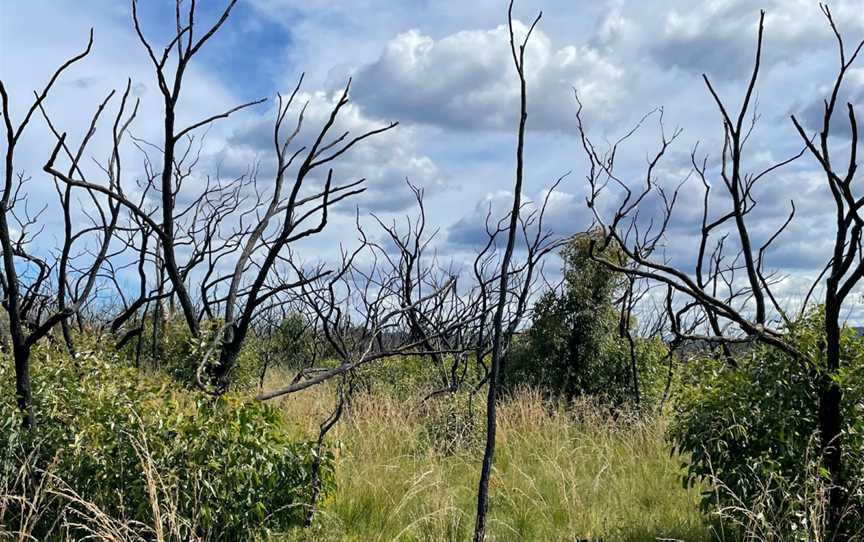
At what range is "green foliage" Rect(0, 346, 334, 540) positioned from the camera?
15.8 ft

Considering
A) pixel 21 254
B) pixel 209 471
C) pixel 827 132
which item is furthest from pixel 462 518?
pixel 21 254

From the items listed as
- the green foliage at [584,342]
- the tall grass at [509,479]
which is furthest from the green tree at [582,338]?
the tall grass at [509,479]

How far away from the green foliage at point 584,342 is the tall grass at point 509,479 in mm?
1066

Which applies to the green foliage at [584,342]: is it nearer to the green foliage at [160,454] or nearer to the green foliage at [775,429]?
the green foliage at [775,429]

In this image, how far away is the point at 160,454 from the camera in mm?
4855

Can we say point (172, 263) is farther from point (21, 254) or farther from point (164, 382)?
point (21, 254)

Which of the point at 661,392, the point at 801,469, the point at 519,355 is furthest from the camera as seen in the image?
the point at 519,355

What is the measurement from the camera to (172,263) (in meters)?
6.34

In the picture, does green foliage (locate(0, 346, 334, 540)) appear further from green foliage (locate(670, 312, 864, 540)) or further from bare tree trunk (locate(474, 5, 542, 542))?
green foliage (locate(670, 312, 864, 540))

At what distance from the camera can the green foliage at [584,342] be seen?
1147 centimetres

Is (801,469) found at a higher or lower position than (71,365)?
lower

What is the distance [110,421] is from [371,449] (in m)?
3.63

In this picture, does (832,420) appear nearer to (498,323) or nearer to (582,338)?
(498,323)

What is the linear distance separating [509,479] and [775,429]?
259 cm
